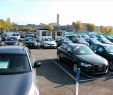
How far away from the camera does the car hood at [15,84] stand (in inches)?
222

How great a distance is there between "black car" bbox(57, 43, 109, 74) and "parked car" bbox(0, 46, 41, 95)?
4.88 m

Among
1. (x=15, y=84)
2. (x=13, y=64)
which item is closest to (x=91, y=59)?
(x=13, y=64)

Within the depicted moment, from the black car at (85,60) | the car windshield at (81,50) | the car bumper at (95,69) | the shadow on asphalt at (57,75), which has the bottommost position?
the shadow on asphalt at (57,75)

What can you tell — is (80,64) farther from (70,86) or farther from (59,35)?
(59,35)

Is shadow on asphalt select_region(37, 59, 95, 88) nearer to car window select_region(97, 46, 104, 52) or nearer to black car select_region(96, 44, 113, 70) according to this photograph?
black car select_region(96, 44, 113, 70)

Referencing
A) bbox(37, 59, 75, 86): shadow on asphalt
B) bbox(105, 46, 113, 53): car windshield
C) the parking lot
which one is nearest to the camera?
the parking lot

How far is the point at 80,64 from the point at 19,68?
19.5 feet

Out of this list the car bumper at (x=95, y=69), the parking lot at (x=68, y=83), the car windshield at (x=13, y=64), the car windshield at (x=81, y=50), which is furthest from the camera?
the car windshield at (x=81, y=50)

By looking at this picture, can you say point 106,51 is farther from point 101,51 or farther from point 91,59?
point 91,59

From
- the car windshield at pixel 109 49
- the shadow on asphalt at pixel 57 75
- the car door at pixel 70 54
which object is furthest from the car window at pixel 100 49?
the shadow on asphalt at pixel 57 75

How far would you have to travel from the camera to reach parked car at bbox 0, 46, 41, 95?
18.9 feet

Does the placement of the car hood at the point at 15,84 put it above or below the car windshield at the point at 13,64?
below

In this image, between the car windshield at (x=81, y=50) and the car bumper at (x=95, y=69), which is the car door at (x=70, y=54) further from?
the car bumper at (x=95, y=69)

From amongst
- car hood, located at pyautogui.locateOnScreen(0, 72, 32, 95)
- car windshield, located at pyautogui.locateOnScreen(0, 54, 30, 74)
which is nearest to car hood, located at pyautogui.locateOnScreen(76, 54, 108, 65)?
car windshield, located at pyautogui.locateOnScreen(0, 54, 30, 74)
